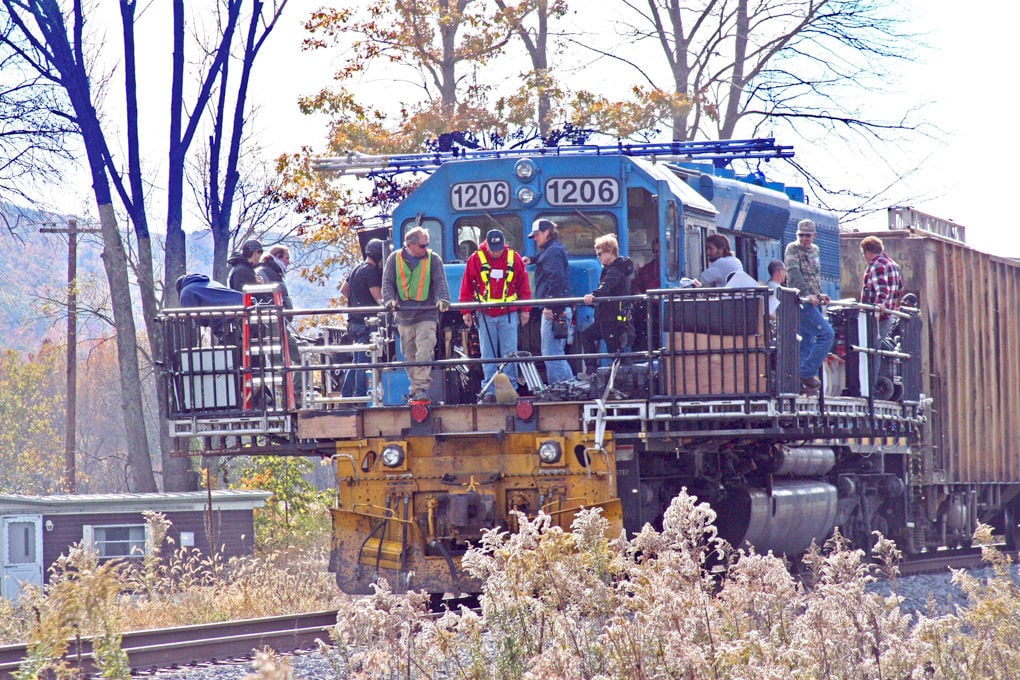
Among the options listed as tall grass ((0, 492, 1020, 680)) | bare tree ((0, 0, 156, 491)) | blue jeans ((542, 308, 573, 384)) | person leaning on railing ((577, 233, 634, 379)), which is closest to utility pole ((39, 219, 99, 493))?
bare tree ((0, 0, 156, 491))

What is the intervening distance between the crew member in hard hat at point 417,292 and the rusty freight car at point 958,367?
26.9 ft

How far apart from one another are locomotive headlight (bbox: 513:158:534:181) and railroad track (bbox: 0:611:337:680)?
4.28m

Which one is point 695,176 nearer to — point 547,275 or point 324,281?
point 547,275

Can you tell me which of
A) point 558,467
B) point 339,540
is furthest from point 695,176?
point 339,540

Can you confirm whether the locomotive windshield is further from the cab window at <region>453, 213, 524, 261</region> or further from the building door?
the building door

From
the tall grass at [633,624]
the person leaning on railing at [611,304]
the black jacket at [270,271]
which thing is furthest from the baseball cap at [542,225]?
the tall grass at [633,624]

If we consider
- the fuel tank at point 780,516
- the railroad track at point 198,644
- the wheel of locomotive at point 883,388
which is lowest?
the railroad track at point 198,644

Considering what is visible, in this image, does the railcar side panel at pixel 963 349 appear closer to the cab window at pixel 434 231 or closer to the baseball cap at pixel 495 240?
the cab window at pixel 434 231

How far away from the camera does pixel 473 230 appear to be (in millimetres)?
13281

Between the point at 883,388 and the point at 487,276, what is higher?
the point at 487,276

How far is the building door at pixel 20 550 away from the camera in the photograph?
23.5 metres

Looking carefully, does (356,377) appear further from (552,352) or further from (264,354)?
(552,352)

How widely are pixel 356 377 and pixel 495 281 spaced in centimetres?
210

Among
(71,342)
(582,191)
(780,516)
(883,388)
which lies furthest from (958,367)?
(71,342)
